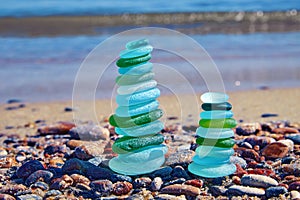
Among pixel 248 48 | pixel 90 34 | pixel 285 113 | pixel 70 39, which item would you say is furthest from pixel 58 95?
pixel 90 34

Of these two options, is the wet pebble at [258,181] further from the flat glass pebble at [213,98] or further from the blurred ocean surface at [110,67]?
the blurred ocean surface at [110,67]

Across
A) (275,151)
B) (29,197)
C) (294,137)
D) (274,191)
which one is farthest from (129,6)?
(274,191)

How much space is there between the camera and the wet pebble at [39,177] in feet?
13.3

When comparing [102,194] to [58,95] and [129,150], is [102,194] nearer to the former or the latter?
[129,150]

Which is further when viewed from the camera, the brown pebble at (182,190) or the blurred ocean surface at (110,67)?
the blurred ocean surface at (110,67)

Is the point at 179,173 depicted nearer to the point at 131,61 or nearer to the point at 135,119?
the point at 135,119

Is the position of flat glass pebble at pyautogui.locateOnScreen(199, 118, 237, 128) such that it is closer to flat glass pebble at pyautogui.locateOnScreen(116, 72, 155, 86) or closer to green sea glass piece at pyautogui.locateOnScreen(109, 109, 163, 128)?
green sea glass piece at pyautogui.locateOnScreen(109, 109, 163, 128)

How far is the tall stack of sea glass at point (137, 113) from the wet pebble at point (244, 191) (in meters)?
0.60

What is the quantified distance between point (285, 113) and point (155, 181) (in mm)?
3028

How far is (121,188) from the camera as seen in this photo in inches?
151

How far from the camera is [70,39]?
13.3m

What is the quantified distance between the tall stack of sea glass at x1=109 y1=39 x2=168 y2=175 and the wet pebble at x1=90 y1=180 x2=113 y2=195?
0.57 feet

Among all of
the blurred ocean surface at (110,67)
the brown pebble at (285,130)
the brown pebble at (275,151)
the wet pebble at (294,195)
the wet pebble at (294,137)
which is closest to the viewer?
the wet pebble at (294,195)

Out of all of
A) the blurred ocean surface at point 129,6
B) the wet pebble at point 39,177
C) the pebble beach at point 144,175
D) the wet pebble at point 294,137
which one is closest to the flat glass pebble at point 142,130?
the pebble beach at point 144,175
